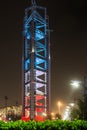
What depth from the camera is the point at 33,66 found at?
13575cm

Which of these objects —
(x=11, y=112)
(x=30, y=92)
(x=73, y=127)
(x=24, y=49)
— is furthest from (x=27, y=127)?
(x=11, y=112)

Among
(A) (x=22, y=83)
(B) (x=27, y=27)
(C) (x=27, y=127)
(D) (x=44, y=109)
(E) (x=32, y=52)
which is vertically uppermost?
(B) (x=27, y=27)

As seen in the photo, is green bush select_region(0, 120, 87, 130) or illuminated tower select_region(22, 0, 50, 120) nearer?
green bush select_region(0, 120, 87, 130)

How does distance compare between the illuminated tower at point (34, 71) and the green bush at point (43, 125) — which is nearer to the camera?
the green bush at point (43, 125)

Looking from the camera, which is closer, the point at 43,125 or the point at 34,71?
the point at 43,125

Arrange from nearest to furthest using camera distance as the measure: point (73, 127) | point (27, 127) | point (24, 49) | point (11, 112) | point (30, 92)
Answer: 1. point (27, 127)
2. point (73, 127)
3. point (30, 92)
4. point (24, 49)
5. point (11, 112)

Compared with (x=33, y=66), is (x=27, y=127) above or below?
below

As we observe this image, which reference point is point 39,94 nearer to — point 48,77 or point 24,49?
point 48,77

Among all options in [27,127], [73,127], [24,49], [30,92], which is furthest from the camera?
[24,49]

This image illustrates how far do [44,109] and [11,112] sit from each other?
3026 centimetres

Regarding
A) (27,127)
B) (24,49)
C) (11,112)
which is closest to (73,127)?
(27,127)

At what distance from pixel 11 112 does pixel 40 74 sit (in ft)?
100

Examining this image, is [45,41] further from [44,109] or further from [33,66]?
[44,109]

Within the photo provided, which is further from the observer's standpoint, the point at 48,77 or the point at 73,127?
the point at 48,77
